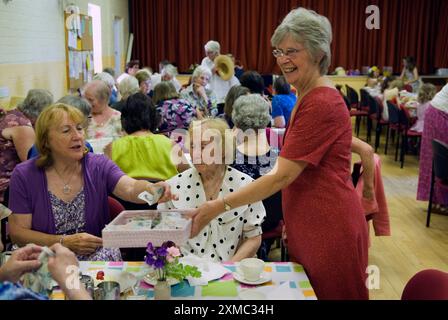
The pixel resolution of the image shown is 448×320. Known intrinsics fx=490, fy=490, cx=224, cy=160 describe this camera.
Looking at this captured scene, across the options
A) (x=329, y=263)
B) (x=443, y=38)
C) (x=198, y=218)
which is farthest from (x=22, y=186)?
(x=443, y=38)

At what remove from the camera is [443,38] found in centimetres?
1259

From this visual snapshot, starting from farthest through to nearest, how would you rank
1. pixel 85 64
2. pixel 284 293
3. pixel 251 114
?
pixel 85 64
pixel 251 114
pixel 284 293

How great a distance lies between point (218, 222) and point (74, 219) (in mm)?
727

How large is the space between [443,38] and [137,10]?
7845 mm

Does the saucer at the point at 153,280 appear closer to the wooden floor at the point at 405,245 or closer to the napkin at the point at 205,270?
the napkin at the point at 205,270

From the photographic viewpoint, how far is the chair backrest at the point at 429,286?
1.61m

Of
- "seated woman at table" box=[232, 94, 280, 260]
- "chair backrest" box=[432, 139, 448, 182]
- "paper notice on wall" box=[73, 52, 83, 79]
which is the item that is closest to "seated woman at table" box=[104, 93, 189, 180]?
"seated woman at table" box=[232, 94, 280, 260]

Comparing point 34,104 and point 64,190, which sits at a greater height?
point 34,104

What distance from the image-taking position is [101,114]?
4.71 metres

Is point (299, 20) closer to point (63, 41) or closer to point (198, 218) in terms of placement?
point (198, 218)

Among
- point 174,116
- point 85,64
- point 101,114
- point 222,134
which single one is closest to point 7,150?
point 101,114

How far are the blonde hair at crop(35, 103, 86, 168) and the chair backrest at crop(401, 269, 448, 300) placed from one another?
1.73 metres

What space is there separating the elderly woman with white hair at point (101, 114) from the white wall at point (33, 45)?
2.92 ft

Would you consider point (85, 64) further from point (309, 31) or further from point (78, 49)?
point (309, 31)
